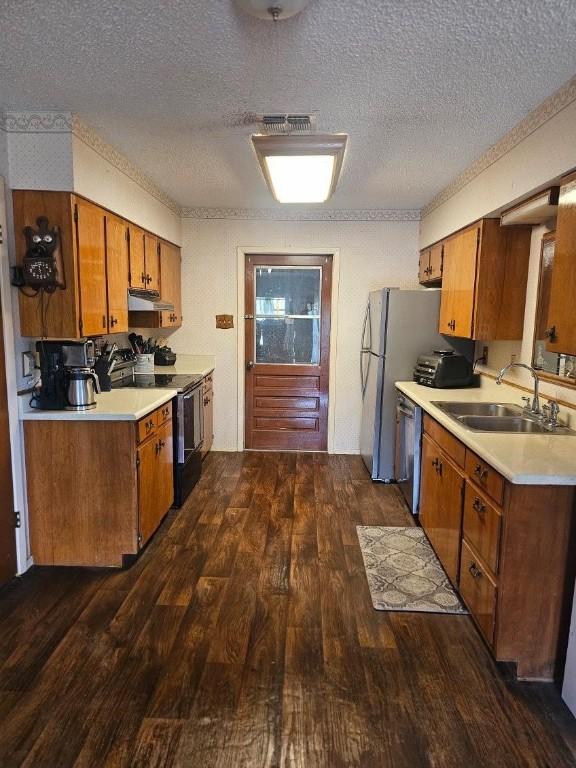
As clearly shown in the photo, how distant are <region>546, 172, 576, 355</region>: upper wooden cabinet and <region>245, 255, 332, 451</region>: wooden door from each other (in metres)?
2.79

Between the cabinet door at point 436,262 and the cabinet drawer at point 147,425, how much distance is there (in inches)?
102

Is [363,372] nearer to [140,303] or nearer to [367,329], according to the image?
[367,329]

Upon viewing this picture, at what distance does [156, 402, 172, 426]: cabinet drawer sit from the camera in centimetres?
299

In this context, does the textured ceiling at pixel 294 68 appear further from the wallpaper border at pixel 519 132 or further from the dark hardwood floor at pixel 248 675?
the dark hardwood floor at pixel 248 675

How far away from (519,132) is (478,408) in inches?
62.5

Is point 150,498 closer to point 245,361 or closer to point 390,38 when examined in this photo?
point 245,361

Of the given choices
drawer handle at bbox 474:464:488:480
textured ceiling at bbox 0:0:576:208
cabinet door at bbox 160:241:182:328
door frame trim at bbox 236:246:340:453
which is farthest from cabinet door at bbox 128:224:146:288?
drawer handle at bbox 474:464:488:480

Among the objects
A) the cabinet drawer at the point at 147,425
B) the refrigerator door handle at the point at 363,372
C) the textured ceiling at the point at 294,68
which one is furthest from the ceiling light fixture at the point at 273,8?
the refrigerator door handle at the point at 363,372

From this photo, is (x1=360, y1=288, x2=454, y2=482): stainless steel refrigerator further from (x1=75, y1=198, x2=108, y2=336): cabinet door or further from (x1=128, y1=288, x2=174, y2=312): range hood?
(x1=75, y1=198, x2=108, y2=336): cabinet door

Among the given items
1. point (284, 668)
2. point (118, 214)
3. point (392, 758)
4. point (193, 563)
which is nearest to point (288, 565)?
point (193, 563)

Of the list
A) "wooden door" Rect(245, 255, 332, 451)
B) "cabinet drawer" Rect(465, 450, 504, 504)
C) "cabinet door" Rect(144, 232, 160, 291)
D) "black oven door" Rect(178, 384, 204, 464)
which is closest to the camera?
"cabinet drawer" Rect(465, 450, 504, 504)

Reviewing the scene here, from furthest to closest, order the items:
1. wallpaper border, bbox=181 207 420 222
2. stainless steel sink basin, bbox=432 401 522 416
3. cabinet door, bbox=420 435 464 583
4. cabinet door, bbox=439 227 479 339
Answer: wallpaper border, bbox=181 207 420 222 < cabinet door, bbox=439 227 479 339 < stainless steel sink basin, bbox=432 401 522 416 < cabinet door, bbox=420 435 464 583

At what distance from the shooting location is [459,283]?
3.32 meters

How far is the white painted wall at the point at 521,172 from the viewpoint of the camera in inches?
80.0
